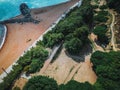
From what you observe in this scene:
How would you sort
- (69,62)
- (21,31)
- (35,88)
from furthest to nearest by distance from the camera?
(21,31) → (69,62) → (35,88)

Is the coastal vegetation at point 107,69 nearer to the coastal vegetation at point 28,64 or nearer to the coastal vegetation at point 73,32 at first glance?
the coastal vegetation at point 73,32

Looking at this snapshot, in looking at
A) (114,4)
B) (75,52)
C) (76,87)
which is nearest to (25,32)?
(75,52)

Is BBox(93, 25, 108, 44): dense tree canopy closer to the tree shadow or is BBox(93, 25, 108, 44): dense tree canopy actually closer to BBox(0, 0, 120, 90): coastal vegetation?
BBox(0, 0, 120, 90): coastal vegetation

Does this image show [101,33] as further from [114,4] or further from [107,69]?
[114,4]

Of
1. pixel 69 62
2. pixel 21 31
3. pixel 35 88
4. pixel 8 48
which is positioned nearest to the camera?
pixel 35 88

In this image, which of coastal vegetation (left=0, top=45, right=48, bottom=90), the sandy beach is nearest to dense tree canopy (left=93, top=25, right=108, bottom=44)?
coastal vegetation (left=0, top=45, right=48, bottom=90)

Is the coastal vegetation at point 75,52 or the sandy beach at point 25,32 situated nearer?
the coastal vegetation at point 75,52

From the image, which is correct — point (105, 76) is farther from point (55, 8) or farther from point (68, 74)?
point (55, 8)

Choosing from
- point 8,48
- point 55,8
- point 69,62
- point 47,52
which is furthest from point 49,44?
point 55,8

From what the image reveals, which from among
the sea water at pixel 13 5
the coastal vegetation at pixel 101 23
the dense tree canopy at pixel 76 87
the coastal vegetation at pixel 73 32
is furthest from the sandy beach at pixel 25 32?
the dense tree canopy at pixel 76 87
